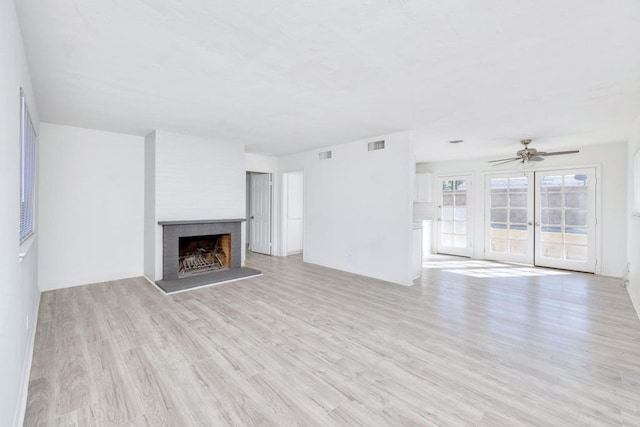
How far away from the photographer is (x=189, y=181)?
16.6ft

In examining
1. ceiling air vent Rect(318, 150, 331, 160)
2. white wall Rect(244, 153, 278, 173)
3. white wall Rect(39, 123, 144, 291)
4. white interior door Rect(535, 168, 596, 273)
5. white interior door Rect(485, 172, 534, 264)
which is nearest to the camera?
white wall Rect(39, 123, 144, 291)

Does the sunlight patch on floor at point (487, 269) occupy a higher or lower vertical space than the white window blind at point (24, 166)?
lower

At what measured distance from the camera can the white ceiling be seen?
1.81 metres

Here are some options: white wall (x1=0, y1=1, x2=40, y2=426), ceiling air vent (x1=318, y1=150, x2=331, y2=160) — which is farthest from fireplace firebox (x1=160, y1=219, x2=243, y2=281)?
white wall (x1=0, y1=1, x2=40, y2=426)

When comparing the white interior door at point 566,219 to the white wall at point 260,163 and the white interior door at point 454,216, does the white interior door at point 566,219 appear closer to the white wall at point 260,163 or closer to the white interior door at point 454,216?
the white interior door at point 454,216

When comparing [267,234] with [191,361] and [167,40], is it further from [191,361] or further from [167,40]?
[167,40]

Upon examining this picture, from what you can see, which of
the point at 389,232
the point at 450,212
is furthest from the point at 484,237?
the point at 389,232

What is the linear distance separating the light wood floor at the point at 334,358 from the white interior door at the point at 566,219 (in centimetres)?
164

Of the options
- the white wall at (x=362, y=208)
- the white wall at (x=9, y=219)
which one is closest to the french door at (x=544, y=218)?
the white wall at (x=362, y=208)

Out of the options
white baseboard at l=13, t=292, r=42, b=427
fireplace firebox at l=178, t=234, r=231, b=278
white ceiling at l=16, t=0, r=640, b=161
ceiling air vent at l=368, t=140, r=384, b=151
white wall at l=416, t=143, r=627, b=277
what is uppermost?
white ceiling at l=16, t=0, r=640, b=161

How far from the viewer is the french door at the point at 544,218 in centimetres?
578

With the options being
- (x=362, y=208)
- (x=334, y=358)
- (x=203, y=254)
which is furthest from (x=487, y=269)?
(x=203, y=254)

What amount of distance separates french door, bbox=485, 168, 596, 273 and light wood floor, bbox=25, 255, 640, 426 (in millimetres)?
1705

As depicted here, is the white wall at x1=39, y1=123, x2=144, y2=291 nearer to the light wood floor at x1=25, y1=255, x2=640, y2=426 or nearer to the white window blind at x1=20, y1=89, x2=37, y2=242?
the light wood floor at x1=25, y1=255, x2=640, y2=426
